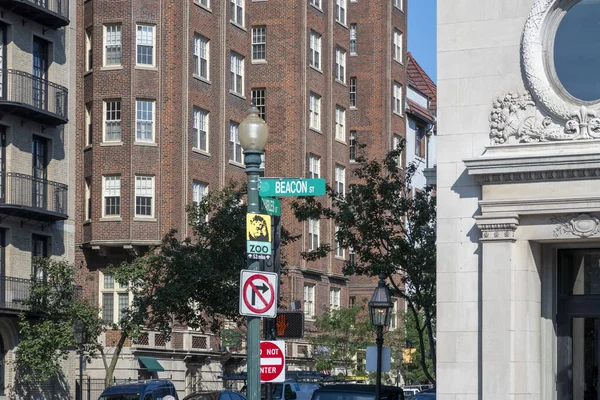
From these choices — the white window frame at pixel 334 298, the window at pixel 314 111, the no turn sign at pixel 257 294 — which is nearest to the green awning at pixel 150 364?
the white window frame at pixel 334 298

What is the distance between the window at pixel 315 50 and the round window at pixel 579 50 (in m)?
46.6

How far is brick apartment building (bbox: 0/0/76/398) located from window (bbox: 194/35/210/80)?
948 cm

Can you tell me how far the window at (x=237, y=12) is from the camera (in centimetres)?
6084

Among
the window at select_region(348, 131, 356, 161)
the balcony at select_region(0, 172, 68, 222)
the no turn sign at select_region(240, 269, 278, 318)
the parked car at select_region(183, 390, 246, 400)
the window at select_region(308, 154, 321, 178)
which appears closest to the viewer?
the no turn sign at select_region(240, 269, 278, 318)

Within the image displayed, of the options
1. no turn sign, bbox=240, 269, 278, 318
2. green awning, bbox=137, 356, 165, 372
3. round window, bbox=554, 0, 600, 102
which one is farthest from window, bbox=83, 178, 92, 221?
no turn sign, bbox=240, 269, 278, 318

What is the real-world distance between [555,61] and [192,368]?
39419mm

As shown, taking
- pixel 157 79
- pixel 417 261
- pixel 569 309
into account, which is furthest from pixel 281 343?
pixel 157 79

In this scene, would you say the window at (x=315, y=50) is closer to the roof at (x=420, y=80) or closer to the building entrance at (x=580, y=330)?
the roof at (x=420, y=80)

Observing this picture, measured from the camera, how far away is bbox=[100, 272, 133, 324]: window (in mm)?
53156

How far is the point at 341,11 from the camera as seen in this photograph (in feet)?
233

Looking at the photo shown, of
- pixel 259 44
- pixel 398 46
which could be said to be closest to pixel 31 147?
pixel 259 44

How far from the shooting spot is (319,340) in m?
64.8

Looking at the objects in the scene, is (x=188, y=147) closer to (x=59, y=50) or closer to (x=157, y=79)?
(x=157, y=79)

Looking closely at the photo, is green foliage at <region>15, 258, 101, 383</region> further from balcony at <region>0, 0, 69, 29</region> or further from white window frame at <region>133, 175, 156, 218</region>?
white window frame at <region>133, 175, 156, 218</region>
